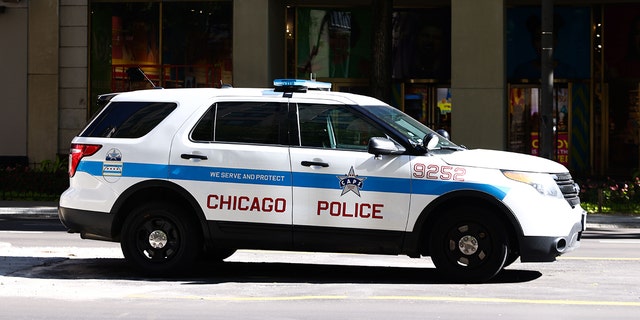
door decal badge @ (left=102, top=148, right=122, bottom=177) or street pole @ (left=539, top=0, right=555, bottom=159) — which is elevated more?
street pole @ (left=539, top=0, right=555, bottom=159)

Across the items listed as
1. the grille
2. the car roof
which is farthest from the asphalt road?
the car roof

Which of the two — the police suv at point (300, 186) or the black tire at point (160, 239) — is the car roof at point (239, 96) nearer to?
the police suv at point (300, 186)

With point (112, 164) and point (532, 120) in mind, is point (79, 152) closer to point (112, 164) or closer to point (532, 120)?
point (112, 164)

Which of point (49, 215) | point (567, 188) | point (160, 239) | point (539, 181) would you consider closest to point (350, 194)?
point (539, 181)

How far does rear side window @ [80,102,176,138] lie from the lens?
11.0 m

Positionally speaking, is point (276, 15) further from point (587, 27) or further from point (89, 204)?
point (89, 204)

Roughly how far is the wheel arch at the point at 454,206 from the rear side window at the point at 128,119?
265 centimetres

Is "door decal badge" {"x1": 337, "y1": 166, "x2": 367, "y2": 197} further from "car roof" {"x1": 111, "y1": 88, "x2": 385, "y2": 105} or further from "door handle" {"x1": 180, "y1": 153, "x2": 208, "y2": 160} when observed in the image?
"door handle" {"x1": 180, "y1": 153, "x2": 208, "y2": 160}

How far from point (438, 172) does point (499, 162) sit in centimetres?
57

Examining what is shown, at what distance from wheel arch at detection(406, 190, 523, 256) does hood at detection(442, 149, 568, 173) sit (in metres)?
0.29

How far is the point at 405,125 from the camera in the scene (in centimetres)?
1091

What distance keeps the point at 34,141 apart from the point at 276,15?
6.60 metres

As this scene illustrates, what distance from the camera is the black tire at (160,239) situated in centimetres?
1067

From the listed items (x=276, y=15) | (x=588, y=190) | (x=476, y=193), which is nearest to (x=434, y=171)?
(x=476, y=193)
